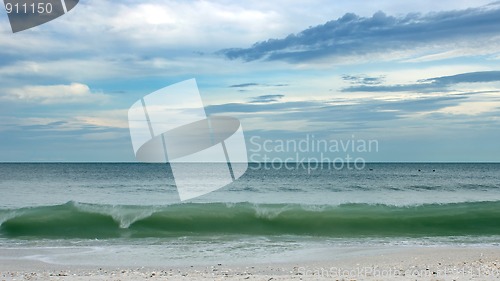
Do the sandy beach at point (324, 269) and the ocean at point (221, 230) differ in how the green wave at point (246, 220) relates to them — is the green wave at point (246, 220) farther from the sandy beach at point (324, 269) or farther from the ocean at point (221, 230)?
the sandy beach at point (324, 269)

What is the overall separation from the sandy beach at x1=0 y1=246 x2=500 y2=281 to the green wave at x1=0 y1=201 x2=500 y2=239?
7.17m

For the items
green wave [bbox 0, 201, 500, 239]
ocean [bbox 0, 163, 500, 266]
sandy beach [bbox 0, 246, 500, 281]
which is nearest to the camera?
sandy beach [bbox 0, 246, 500, 281]

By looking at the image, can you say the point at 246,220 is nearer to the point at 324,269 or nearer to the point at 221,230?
the point at 221,230

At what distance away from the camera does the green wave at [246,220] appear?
2105 cm

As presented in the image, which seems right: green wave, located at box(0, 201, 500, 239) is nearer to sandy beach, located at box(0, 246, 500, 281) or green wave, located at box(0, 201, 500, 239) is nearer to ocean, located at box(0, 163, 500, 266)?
ocean, located at box(0, 163, 500, 266)

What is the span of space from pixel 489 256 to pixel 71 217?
16.7m

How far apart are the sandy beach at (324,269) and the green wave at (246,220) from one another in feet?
23.5

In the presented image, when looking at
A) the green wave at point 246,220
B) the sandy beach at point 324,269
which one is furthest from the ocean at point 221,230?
the sandy beach at point 324,269

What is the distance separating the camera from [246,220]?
23.7m

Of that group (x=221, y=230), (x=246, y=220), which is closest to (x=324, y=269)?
(x=221, y=230)

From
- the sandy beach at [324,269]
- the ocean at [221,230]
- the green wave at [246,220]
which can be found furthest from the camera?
the green wave at [246,220]

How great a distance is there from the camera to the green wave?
69.1 feet

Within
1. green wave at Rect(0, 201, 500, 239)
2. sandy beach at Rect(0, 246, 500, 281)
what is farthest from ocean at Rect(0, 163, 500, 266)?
sandy beach at Rect(0, 246, 500, 281)

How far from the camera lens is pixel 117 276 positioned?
1008cm
